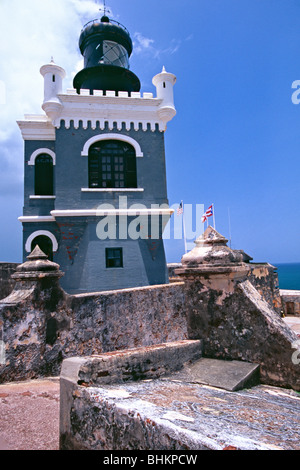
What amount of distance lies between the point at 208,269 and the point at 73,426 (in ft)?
7.03

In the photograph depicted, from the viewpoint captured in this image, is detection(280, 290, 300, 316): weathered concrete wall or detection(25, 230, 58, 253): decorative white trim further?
detection(280, 290, 300, 316): weathered concrete wall

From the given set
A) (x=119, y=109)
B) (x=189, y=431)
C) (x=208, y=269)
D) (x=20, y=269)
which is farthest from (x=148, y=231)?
(x=189, y=431)

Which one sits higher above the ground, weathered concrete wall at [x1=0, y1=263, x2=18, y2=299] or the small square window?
the small square window

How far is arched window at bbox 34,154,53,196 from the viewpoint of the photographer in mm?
13250

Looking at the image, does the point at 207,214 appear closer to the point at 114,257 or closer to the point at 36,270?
the point at 114,257

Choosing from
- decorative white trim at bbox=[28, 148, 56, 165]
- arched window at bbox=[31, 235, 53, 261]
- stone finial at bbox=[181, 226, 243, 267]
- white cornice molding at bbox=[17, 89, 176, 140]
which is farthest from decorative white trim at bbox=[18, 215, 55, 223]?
stone finial at bbox=[181, 226, 243, 267]

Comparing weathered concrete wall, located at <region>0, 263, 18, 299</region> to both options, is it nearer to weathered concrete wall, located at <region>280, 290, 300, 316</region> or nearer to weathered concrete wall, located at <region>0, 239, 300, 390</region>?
weathered concrete wall, located at <region>0, 239, 300, 390</region>

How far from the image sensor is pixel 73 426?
7.59ft

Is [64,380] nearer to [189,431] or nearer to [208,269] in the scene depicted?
[189,431]

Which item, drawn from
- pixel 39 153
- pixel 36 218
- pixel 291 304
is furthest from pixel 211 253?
pixel 291 304

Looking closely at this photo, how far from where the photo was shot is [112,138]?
12562 millimetres

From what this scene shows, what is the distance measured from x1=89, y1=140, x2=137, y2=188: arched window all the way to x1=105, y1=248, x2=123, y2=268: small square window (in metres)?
2.76

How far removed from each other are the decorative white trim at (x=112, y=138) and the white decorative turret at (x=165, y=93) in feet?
5.66

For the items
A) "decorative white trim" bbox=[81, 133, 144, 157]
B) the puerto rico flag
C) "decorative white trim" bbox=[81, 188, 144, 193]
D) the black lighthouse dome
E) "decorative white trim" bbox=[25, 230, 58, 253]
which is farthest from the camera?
the puerto rico flag
